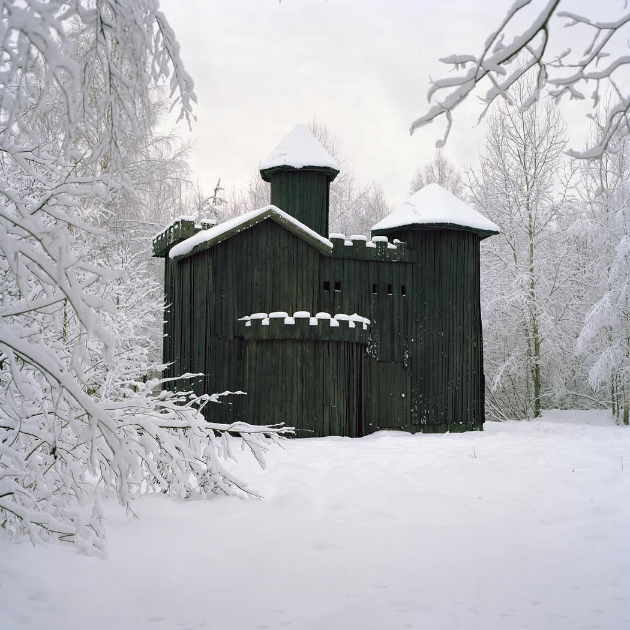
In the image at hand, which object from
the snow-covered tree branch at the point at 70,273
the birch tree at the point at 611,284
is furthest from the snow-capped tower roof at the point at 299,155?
the snow-covered tree branch at the point at 70,273

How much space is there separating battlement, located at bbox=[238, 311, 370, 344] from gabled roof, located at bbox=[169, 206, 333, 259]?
1.70m

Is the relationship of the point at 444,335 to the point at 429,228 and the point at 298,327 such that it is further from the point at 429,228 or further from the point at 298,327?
the point at 298,327

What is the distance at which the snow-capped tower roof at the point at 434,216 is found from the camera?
15.5 meters

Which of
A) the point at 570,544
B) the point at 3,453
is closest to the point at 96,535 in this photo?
the point at 3,453

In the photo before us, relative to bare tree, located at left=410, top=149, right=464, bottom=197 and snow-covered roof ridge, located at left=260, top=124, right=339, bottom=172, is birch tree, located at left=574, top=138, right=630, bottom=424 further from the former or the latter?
bare tree, located at left=410, top=149, right=464, bottom=197

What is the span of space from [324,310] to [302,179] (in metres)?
3.38

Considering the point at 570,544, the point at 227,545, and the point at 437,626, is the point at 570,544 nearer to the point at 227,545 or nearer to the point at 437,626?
the point at 437,626

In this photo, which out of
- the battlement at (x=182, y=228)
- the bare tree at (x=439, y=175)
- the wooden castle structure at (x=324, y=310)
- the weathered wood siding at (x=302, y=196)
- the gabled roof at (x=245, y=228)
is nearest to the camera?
the wooden castle structure at (x=324, y=310)

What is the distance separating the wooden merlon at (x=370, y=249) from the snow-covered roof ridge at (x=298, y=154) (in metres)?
1.97

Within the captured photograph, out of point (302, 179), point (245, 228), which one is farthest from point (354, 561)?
point (302, 179)

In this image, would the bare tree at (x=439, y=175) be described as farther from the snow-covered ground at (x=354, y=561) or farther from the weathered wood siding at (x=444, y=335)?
the snow-covered ground at (x=354, y=561)

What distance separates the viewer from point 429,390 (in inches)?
608

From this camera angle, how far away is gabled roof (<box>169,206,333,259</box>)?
526 inches

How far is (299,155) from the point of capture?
51.4 feet
